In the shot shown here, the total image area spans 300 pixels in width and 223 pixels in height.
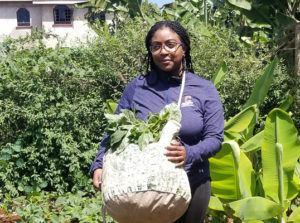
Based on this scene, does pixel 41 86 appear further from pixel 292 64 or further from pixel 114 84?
pixel 292 64

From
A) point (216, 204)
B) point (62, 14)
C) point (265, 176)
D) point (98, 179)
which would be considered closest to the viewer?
point (98, 179)

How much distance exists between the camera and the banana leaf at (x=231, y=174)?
4.43 metres

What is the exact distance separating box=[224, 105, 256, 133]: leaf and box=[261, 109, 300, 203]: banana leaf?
0.74 metres

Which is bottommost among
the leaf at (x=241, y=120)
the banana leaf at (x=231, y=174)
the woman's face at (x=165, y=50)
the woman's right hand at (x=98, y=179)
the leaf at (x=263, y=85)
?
the banana leaf at (x=231, y=174)

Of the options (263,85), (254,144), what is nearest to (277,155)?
(254,144)

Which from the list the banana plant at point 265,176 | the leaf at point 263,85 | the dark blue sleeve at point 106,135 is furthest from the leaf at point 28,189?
the dark blue sleeve at point 106,135

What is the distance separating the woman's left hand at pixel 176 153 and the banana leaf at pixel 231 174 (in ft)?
5.88

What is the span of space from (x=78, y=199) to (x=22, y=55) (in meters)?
2.17

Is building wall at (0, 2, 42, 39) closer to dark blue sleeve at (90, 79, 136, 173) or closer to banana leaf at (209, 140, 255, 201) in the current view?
banana leaf at (209, 140, 255, 201)

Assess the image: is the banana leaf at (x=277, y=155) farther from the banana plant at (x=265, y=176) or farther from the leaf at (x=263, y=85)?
the leaf at (x=263, y=85)

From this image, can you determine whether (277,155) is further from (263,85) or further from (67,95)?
(67,95)

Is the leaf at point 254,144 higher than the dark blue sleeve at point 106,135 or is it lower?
lower

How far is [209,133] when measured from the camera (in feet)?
9.43

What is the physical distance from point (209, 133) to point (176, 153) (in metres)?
0.35
